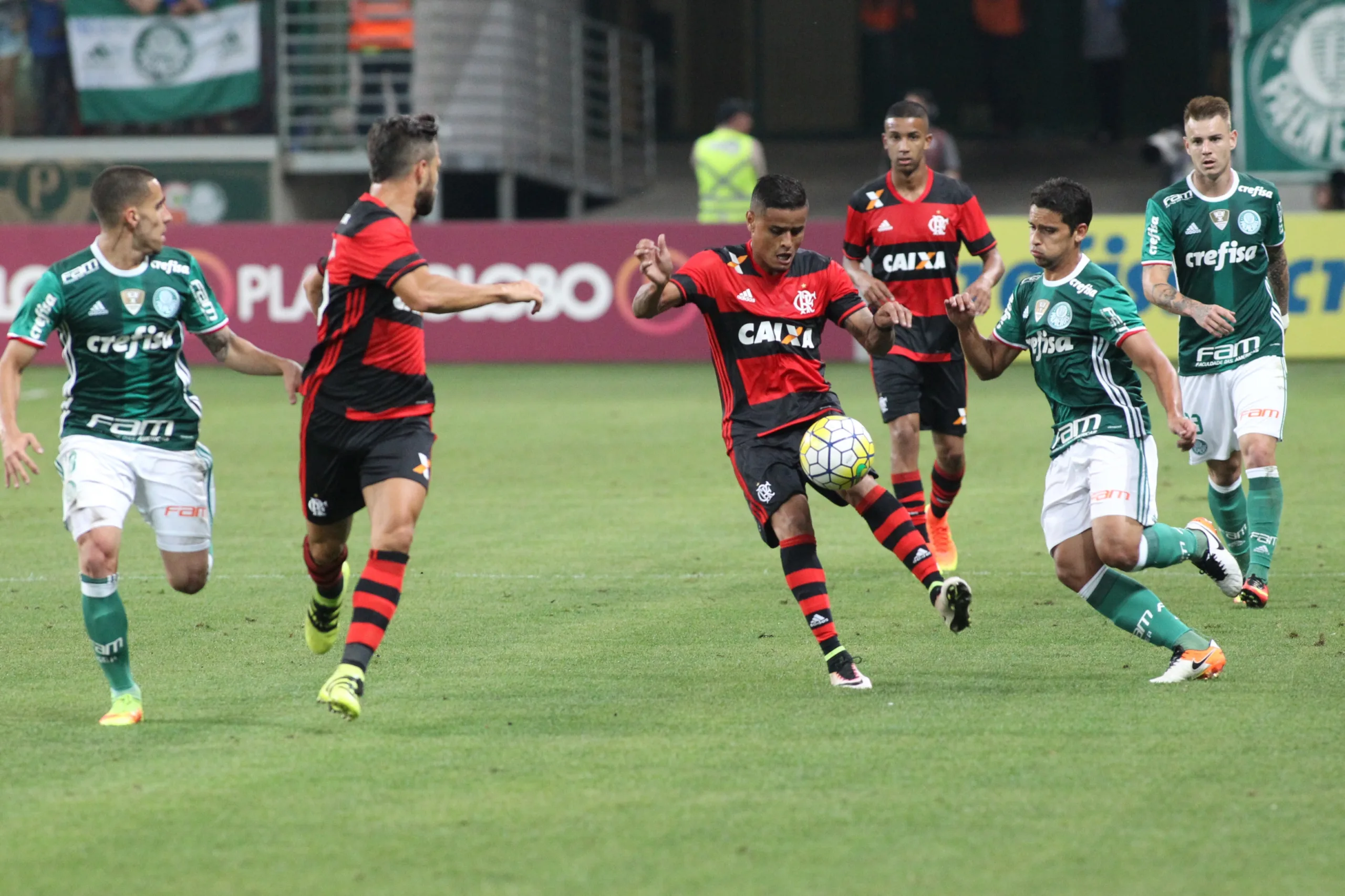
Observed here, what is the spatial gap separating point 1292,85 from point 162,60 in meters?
14.8

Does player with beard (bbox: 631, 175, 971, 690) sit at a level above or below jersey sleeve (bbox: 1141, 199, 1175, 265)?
below

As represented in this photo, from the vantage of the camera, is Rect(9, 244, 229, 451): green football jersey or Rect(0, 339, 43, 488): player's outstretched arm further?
Rect(9, 244, 229, 451): green football jersey

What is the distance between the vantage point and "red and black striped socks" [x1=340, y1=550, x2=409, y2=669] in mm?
6066

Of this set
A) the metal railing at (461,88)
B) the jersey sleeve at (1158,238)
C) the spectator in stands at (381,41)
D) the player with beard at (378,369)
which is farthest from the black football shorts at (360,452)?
the spectator in stands at (381,41)

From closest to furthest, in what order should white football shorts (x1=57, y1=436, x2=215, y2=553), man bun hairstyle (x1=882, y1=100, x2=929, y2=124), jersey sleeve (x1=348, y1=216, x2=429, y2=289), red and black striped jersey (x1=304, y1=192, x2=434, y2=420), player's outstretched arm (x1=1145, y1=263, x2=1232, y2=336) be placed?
jersey sleeve (x1=348, y1=216, x2=429, y2=289) → red and black striped jersey (x1=304, y1=192, x2=434, y2=420) → white football shorts (x1=57, y1=436, x2=215, y2=553) → player's outstretched arm (x1=1145, y1=263, x2=1232, y2=336) → man bun hairstyle (x1=882, y1=100, x2=929, y2=124)

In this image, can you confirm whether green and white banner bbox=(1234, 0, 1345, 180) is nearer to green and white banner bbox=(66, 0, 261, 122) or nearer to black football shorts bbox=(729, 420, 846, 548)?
green and white banner bbox=(66, 0, 261, 122)

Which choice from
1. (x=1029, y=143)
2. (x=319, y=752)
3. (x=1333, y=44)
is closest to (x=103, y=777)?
(x=319, y=752)

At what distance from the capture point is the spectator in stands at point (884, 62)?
30.6m

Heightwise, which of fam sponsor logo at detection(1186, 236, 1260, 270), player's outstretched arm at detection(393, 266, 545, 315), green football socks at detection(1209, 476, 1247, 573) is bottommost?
green football socks at detection(1209, 476, 1247, 573)

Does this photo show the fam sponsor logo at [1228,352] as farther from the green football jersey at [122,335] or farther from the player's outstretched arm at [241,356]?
the green football jersey at [122,335]

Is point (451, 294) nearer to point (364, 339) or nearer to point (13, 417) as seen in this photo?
point (364, 339)

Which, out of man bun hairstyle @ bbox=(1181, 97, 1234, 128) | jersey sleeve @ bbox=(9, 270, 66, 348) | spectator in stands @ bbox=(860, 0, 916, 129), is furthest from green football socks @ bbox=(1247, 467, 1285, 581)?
spectator in stands @ bbox=(860, 0, 916, 129)

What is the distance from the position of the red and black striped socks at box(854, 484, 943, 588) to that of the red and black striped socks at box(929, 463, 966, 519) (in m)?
2.54

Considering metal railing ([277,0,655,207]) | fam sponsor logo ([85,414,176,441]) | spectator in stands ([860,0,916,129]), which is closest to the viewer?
fam sponsor logo ([85,414,176,441])
